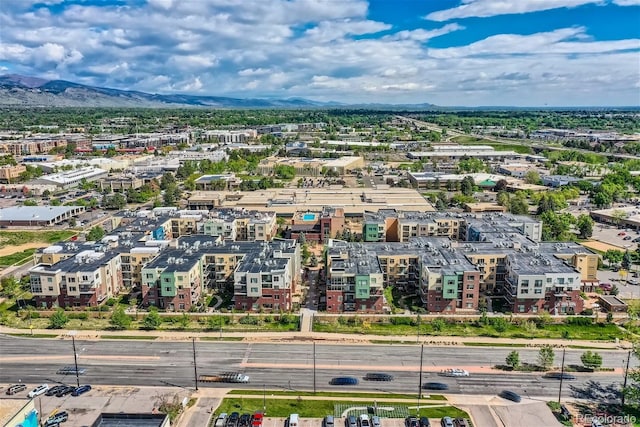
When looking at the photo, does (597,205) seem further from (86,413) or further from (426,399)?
(86,413)

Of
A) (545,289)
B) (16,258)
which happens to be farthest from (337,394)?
(16,258)

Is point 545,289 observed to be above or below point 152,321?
above

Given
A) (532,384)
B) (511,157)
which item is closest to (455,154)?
(511,157)

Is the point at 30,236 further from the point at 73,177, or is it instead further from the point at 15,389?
the point at 15,389

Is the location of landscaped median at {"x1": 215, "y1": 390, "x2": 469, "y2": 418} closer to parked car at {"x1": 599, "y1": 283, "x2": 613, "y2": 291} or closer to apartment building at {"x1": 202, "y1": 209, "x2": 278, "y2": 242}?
parked car at {"x1": 599, "y1": 283, "x2": 613, "y2": 291}

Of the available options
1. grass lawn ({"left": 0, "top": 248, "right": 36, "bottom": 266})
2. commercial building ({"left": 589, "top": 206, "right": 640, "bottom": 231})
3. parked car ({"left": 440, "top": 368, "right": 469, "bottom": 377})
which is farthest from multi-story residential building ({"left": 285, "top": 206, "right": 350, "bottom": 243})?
commercial building ({"left": 589, "top": 206, "right": 640, "bottom": 231})

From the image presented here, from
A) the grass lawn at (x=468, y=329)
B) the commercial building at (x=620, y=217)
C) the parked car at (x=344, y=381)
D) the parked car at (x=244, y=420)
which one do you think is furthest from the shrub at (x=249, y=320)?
the commercial building at (x=620, y=217)
